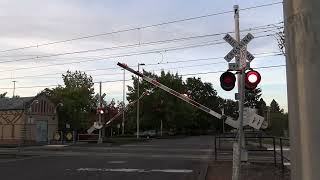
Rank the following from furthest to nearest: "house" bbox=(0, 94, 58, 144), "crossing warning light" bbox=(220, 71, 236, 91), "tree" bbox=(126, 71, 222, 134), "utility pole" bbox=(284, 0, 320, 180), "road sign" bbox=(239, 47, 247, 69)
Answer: "tree" bbox=(126, 71, 222, 134), "house" bbox=(0, 94, 58, 144), "crossing warning light" bbox=(220, 71, 236, 91), "road sign" bbox=(239, 47, 247, 69), "utility pole" bbox=(284, 0, 320, 180)

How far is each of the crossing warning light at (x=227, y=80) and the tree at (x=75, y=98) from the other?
59.6 metres

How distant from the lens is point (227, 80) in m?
12.0

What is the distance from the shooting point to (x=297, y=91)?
2742mm

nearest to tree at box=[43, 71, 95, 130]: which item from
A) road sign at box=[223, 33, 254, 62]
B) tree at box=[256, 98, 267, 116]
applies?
tree at box=[256, 98, 267, 116]

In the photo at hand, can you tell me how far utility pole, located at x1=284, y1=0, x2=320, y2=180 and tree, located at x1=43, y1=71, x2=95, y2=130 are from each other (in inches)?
2694

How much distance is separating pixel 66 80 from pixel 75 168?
64442 millimetres

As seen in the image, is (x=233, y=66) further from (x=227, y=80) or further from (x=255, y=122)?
(x=255, y=122)

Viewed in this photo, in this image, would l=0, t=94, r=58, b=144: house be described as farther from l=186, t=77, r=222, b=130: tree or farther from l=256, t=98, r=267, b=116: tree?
l=186, t=77, r=222, b=130: tree

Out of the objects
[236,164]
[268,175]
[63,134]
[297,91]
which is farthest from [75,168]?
[63,134]

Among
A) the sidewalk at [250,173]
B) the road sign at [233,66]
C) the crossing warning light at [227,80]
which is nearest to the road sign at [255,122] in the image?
the sidewalk at [250,173]

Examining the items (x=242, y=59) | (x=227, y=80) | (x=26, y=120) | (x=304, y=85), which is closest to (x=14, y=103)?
(x=26, y=120)

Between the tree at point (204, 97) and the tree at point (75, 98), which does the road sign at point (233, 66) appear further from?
the tree at point (204, 97)

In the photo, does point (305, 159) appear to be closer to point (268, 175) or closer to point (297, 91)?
point (297, 91)

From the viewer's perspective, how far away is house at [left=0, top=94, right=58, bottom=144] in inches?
2340
